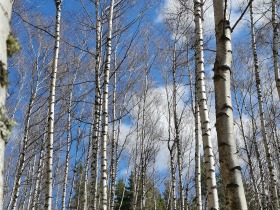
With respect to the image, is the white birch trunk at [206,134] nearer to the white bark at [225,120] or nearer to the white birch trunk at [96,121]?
the white bark at [225,120]

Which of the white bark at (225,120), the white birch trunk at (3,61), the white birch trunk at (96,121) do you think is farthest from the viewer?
the white birch trunk at (96,121)

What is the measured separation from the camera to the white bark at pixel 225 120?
2139 millimetres

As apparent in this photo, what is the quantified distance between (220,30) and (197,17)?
3496mm

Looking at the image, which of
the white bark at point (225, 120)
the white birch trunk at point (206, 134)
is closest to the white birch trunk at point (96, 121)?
the white birch trunk at point (206, 134)

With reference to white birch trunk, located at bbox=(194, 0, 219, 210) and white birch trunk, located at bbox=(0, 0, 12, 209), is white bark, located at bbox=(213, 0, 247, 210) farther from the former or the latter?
white birch trunk, located at bbox=(194, 0, 219, 210)

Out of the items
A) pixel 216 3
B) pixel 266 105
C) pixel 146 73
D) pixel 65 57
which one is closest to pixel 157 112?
pixel 146 73

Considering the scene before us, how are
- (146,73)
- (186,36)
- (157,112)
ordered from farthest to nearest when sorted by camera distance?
(157,112) → (146,73) → (186,36)

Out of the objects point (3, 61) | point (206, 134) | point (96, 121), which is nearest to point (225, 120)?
point (3, 61)

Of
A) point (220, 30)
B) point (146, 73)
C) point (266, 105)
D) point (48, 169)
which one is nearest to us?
Answer: point (220, 30)

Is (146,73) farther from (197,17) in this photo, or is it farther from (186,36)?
(197,17)

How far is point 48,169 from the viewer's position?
236 inches

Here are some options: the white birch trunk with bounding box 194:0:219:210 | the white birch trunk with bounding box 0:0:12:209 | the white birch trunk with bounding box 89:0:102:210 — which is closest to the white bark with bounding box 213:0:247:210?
the white birch trunk with bounding box 0:0:12:209

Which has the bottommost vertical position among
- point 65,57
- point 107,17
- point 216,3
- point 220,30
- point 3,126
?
point 3,126

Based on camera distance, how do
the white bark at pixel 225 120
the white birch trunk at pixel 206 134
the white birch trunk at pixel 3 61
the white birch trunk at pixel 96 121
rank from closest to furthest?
the white birch trunk at pixel 3 61 < the white bark at pixel 225 120 < the white birch trunk at pixel 206 134 < the white birch trunk at pixel 96 121
